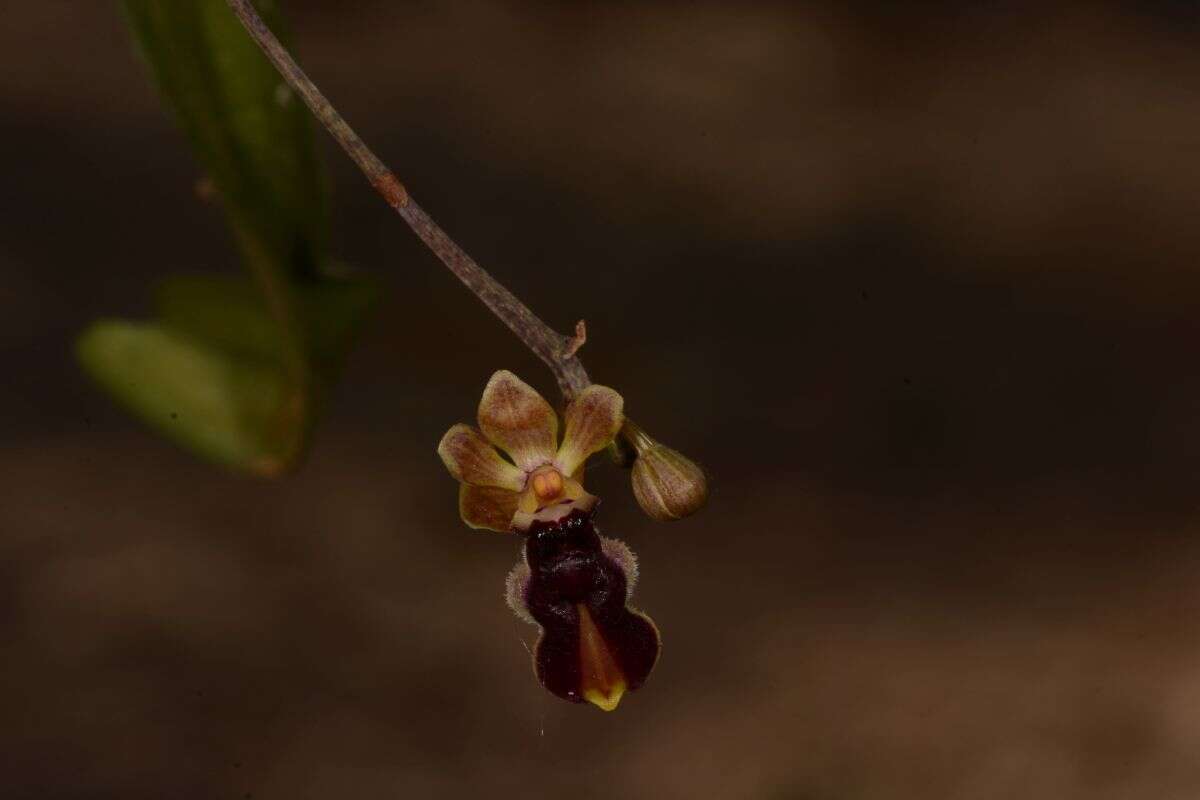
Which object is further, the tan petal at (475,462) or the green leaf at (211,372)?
the green leaf at (211,372)

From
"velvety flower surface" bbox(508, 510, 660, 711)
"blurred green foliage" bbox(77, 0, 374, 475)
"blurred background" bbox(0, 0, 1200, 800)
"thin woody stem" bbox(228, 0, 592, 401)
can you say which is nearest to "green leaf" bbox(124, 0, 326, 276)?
"blurred green foliage" bbox(77, 0, 374, 475)

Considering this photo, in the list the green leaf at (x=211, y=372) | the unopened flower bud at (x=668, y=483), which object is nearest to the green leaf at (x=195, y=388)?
the green leaf at (x=211, y=372)

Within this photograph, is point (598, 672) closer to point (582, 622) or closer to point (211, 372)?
point (582, 622)

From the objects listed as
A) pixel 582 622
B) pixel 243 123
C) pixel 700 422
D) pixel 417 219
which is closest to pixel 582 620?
pixel 582 622

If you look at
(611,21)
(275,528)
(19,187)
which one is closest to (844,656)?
(275,528)

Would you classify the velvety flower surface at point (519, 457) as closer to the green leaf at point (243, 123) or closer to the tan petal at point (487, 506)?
the tan petal at point (487, 506)

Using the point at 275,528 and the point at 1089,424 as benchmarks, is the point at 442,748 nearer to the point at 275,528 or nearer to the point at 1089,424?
the point at 275,528
